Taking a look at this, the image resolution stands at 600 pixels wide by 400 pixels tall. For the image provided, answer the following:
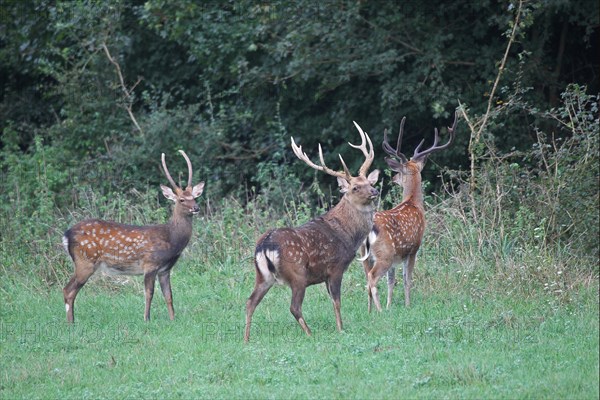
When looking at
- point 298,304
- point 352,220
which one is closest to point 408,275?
point 352,220

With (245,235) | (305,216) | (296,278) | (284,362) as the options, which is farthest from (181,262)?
(284,362)

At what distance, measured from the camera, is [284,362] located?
753 cm

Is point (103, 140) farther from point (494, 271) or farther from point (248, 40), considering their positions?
point (494, 271)

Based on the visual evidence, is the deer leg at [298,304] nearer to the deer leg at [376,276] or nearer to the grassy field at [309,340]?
the grassy field at [309,340]

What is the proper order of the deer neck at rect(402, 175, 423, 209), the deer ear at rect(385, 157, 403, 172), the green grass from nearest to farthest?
the green grass → the deer neck at rect(402, 175, 423, 209) → the deer ear at rect(385, 157, 403, 172)

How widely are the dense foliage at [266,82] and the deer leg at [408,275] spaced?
235cm

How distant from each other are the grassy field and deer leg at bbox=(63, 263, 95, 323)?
0.42 ft

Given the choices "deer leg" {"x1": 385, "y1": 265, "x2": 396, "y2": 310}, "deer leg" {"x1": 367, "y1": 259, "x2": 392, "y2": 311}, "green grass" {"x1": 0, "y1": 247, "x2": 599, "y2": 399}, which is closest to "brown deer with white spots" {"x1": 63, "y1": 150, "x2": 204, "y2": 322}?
"green grass" {"x1": 0, "y1": 247, "x2": 599, "y2": 399}

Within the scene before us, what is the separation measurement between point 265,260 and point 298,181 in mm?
5941

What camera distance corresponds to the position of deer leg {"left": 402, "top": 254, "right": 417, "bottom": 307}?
975 centimetres

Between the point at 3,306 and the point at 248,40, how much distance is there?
286 inches

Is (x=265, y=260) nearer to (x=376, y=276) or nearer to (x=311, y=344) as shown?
(x=311, y=344)

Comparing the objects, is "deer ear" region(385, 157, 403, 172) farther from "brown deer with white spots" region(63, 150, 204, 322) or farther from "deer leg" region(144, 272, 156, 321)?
"deer leg" region(144, 272, 156, 321)

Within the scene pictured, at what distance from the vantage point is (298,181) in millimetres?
14258
